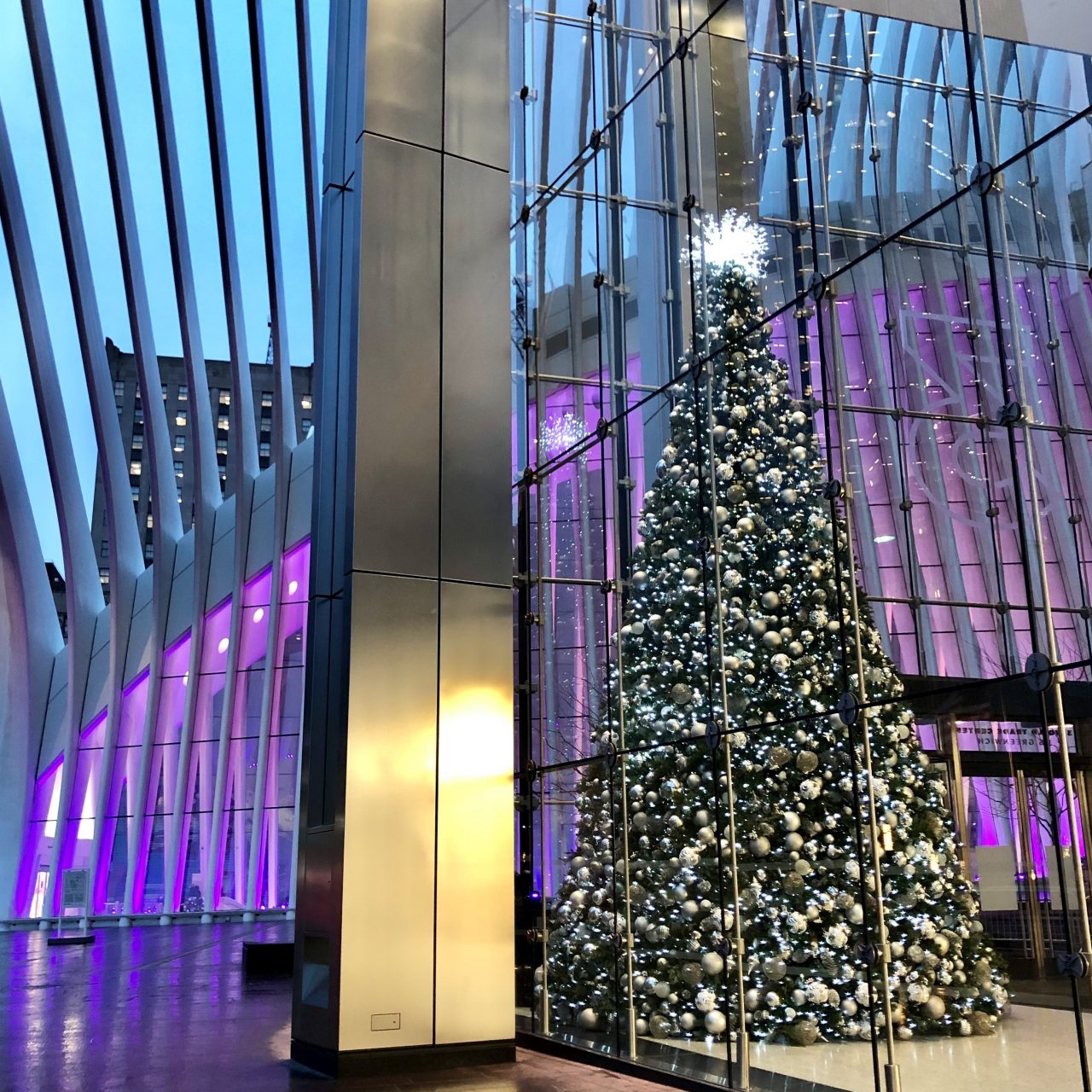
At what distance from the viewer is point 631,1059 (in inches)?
264

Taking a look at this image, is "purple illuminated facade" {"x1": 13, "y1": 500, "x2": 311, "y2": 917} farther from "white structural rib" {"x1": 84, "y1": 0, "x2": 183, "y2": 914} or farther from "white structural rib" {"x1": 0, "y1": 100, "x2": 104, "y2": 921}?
"white structural rib" {"x1": 0, "y1": 100, "x2": 104, "y2": 921}

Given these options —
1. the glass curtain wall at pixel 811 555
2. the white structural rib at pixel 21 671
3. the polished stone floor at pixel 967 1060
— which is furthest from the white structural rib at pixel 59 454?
the polished stone floor at pixel 967 1060

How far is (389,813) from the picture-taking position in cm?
687

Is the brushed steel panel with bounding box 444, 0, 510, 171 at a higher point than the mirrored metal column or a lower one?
higher

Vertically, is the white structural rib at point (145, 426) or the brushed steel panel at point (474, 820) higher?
the white structural rib at point (145, 426)

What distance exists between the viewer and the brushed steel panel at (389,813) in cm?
663

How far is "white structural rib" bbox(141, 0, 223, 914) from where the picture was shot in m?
17.9

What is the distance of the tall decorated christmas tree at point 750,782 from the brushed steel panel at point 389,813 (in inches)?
37.2

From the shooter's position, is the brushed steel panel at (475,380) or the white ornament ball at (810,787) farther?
the brushed steel panel at (475,380)

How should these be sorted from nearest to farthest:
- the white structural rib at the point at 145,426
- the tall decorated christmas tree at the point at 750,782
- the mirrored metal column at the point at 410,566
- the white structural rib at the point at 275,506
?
the tall decorated christmas tree at the point at 750,782 → the mirrored metal column at the point at 410,566 → the white structural rib at the point at 145,426 → the white structural rib at the point at 275,506

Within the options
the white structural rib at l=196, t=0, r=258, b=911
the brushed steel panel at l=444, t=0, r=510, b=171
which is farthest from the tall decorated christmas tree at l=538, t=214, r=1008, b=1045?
the white structural rib at l=196, t=0, r=258, b=911

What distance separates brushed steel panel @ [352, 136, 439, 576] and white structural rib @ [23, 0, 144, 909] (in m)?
11.2

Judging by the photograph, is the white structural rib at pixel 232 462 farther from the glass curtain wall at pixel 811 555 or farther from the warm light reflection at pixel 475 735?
the warm light reflection at pixel 475 735

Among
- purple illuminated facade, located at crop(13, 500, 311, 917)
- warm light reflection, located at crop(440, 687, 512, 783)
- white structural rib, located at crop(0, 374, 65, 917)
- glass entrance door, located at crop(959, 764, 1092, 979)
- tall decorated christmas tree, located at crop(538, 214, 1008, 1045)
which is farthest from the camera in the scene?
purple illuminated facade, located at crop(13, 500, 311, 917)
